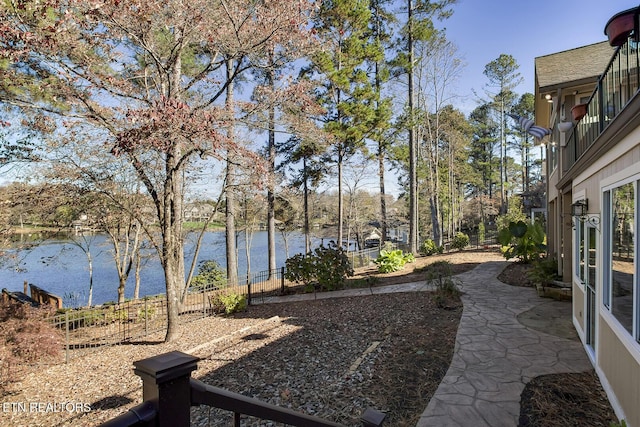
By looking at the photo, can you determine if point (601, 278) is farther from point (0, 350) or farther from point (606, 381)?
point (0, 350)

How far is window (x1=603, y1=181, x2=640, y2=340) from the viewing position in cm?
279

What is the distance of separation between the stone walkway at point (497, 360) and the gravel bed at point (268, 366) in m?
0.38

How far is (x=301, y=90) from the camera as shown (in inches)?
295

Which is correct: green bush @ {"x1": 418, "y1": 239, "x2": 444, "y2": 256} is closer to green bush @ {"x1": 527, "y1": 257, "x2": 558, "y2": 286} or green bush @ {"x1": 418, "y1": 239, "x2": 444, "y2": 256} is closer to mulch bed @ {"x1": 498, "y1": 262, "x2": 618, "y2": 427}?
green bush @ {"x1": 527, "y1": 257, "x2": 558, "y2": 286}

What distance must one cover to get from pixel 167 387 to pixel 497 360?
4.89m

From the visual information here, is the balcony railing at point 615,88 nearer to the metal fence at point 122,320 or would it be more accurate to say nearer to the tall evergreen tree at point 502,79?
the metal fence at point 122,320

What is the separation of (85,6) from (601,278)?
316 inches

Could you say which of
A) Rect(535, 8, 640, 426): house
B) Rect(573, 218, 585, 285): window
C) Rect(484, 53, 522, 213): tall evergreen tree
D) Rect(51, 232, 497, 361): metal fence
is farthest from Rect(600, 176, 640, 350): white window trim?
Rect(484, 53, 522, 213): tall evergreen tree

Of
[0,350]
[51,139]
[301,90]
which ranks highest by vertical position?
[301,90]

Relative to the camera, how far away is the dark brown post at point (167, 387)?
38.1 inches

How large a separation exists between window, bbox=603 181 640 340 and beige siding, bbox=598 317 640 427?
263 mm

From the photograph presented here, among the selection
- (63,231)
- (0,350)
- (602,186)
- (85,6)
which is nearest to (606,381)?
(602,186)

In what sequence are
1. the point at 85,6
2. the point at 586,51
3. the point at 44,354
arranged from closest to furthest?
1. the point at 85,6
2. the point at 44,354
3. the point at 586,51

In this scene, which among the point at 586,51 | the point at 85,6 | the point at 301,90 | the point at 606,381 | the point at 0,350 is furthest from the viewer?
the point at 586,51
